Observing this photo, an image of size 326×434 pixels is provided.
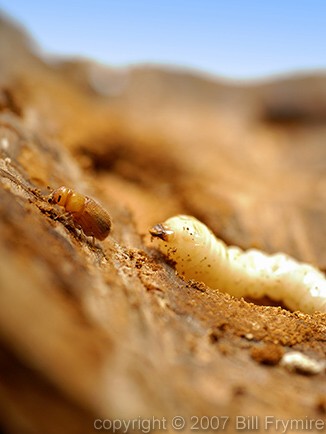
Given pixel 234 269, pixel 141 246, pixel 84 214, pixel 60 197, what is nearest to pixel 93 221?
pixel 84 214

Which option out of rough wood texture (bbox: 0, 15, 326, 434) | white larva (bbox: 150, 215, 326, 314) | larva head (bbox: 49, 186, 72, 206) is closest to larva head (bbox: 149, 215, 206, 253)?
white larva (bbox: 150, 215, 326, 314)

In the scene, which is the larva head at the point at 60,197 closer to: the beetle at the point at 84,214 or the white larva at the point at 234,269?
the beetle at the point at 84,214

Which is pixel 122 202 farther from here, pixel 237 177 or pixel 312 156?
pixel 312 156

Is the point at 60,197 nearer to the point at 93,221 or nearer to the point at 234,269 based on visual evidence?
the point at 93,221

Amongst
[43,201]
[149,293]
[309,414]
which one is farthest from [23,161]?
[309,414]

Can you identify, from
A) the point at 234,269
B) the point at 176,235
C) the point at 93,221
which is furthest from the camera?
the point at 234,269

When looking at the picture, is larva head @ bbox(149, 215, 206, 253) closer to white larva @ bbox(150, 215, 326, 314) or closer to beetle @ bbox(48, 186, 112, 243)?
white larva @ bbox(150, 215, 326, 314)
